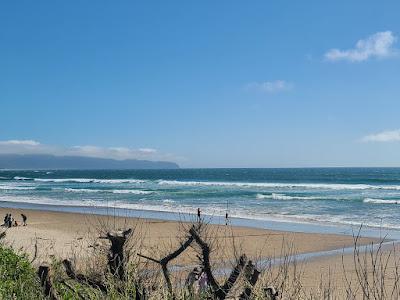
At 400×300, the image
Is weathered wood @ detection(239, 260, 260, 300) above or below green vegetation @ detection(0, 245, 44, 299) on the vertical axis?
above

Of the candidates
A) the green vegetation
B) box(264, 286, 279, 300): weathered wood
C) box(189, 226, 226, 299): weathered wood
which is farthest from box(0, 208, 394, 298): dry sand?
→ box(264, 286, 279, 300): weathered wood

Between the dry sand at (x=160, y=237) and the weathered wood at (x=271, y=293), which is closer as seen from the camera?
the weathered wood at (x=271, y=293)

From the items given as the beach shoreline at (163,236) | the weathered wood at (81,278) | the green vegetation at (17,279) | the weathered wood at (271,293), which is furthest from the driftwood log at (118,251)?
the beach shoreline at (163,236)

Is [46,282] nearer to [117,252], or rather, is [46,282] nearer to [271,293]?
[117,252]

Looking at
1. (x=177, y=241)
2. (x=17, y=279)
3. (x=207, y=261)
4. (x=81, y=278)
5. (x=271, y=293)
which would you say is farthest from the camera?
(x=177, y=241)

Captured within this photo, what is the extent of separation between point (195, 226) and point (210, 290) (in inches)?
31.8

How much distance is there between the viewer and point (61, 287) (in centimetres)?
570

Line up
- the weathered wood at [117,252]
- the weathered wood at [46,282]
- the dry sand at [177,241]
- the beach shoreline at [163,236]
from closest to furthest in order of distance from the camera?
the weathered wood at [46,282]
the weathered wood at [117,252]
the dry sand at [177,241]
the beach shoreline at [163,236]

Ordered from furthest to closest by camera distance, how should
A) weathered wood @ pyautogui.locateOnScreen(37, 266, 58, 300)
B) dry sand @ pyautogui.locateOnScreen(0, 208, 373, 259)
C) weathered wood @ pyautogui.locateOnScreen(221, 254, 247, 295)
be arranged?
dry sand @ pyautogui.locateOnScreen(0, 208, 373, 259)
weathered wood @ pyautogui.locateOnScreen(37, 266, 58, 300)
weathered wood @ pyautogui.locateOnScreen(221, 254, 247, 295)

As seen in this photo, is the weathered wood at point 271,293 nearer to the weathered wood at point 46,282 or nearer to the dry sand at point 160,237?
the weathered wood at point 46,282

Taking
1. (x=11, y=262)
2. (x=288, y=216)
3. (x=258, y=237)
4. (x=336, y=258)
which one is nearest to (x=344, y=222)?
(x=288, y=216)

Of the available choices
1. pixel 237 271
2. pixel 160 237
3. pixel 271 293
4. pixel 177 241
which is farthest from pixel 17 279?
pixel 160 237

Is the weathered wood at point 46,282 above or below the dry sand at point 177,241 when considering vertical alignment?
above

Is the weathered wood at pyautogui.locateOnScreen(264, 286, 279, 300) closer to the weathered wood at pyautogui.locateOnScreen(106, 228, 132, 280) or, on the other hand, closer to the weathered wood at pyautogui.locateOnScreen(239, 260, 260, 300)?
the weathered wood at pyautogui.locateOnScreen(239, 260, 260, 300)
